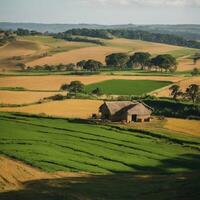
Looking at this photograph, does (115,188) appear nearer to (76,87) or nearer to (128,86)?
(76,87)

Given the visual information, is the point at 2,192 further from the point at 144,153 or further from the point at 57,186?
the point at 144,153

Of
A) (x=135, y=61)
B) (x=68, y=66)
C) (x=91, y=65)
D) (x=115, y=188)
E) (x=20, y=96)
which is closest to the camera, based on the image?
(x=115, y=188)

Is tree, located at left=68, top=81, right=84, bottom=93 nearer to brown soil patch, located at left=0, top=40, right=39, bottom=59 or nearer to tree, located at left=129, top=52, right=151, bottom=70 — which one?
tree, located at left=129, top=52, right=151, bottom=70

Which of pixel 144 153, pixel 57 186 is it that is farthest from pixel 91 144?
pixel 57 186

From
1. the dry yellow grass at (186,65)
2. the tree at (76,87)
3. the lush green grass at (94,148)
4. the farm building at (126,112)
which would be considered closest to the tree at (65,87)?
the tree at (76,87)

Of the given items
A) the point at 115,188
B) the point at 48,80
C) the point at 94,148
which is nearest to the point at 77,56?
the point at 48,80

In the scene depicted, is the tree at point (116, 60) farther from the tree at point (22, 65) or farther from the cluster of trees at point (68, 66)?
the tree at point (22, 65)
